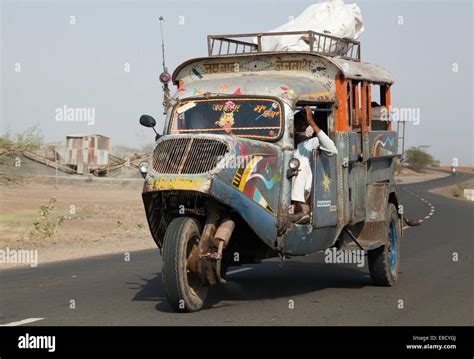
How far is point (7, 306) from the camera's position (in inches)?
427

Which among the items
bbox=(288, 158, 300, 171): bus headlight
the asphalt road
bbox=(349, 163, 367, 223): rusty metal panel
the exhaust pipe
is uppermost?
bbox=(288, 158, 300, 171): bus headlight

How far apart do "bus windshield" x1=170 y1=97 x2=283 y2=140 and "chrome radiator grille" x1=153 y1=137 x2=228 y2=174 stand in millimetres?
1149

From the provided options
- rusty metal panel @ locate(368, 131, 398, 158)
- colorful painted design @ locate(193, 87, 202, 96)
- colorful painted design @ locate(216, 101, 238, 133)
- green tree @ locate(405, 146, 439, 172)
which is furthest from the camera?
green tree @ locate(405, 146, 439, 172)

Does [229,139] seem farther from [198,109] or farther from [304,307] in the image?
[304,307]

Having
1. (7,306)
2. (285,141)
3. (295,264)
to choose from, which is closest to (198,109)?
(285,141)

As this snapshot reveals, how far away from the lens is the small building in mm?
52812

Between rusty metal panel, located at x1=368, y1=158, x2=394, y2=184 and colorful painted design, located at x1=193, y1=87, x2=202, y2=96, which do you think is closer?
colorful painted design, located at x1=193, y1=87, x2=202, y2=96

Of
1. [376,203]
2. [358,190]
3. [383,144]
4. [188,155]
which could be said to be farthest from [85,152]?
[188,155]

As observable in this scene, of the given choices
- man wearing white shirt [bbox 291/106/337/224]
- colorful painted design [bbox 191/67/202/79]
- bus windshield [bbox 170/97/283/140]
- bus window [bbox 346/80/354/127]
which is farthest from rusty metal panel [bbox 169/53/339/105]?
bus window [bbox 346/80/354/127]

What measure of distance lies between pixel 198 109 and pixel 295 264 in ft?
17.3

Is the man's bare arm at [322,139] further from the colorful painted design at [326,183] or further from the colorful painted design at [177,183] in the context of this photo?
the colorful painted design at [177,183]

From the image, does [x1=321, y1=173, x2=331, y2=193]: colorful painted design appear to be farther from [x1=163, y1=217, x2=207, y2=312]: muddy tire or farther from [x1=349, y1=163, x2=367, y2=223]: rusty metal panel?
[x1=163, y1=217, x2=207, y2=312]: muddy tire

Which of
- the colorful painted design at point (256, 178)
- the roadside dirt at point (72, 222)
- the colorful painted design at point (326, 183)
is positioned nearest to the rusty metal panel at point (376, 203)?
the colorful painted design at point (326, 183)

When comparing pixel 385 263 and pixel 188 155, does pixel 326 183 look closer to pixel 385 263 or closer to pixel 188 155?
pixel 385 263
